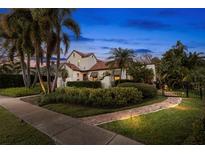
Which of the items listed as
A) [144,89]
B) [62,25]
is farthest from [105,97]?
[62,25]

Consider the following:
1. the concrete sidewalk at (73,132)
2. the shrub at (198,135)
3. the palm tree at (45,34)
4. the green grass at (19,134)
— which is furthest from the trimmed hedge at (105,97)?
the shrub at (198,135)

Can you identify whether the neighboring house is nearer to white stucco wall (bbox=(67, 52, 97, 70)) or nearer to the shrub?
white stucco wall (bbox=(67, 52, 97, 70))

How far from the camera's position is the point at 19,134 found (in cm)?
383

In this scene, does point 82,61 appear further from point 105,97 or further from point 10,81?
point 10,81

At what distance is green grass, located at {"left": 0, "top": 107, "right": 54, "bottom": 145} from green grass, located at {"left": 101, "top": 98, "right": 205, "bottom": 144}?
1294 mm

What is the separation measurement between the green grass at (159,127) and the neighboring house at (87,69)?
3477 millimetres

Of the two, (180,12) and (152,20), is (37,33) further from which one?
(180,12)

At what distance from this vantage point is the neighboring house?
7.45 metres

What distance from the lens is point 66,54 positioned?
8023 mm

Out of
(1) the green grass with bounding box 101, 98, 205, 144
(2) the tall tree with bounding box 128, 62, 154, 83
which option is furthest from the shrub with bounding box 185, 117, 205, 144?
(2) the tall tree with bounding box 128, 62, 154, 83

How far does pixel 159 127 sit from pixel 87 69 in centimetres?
529
